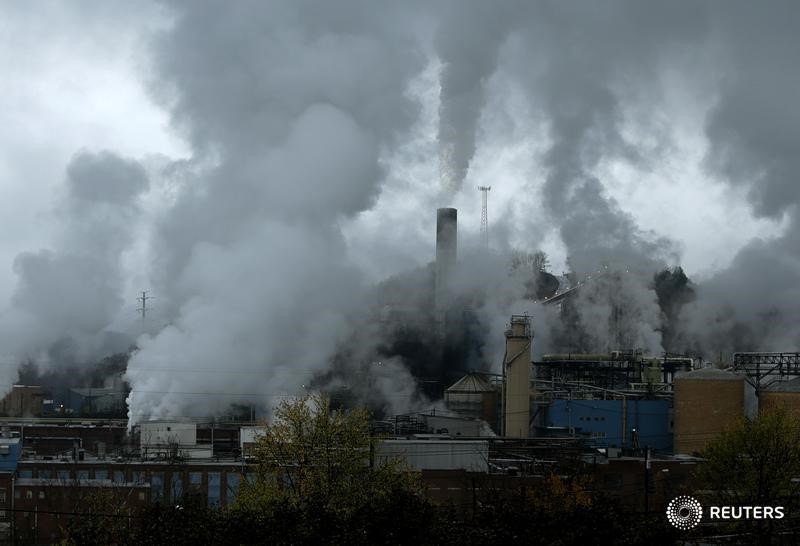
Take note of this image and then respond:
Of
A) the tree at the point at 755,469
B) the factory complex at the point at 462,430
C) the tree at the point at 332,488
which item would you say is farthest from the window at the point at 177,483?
the tree at the point at 755,469

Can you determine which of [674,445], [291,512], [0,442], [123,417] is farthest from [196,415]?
[291,512]

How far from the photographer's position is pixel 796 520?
23094 millimetres

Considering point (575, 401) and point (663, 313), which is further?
point (663, 313)

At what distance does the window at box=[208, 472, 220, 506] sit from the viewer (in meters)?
36.2

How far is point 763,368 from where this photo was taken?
5009 cm

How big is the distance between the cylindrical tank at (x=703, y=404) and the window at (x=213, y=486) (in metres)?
20.4

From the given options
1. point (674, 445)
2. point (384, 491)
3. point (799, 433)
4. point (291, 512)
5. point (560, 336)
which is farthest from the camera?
point (560, 336)

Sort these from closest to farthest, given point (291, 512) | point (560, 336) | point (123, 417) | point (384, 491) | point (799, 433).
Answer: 1. point (291, 512)
2. point (384, 491)
3. point (799, 433)
4. point (123, 417)
5. point (560, 336)

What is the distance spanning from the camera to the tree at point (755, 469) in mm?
25261

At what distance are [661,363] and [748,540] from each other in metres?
36.5

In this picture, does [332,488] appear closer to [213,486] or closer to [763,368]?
[213,486]

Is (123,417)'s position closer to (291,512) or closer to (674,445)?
(674,445)

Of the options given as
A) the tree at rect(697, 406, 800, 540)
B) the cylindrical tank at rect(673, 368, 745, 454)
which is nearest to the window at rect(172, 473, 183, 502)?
the tree at rect(697, 406, 800, 540)

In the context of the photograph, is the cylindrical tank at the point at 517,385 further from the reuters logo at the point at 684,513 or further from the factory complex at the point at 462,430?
A: the reuters logo at the point at 684,513
